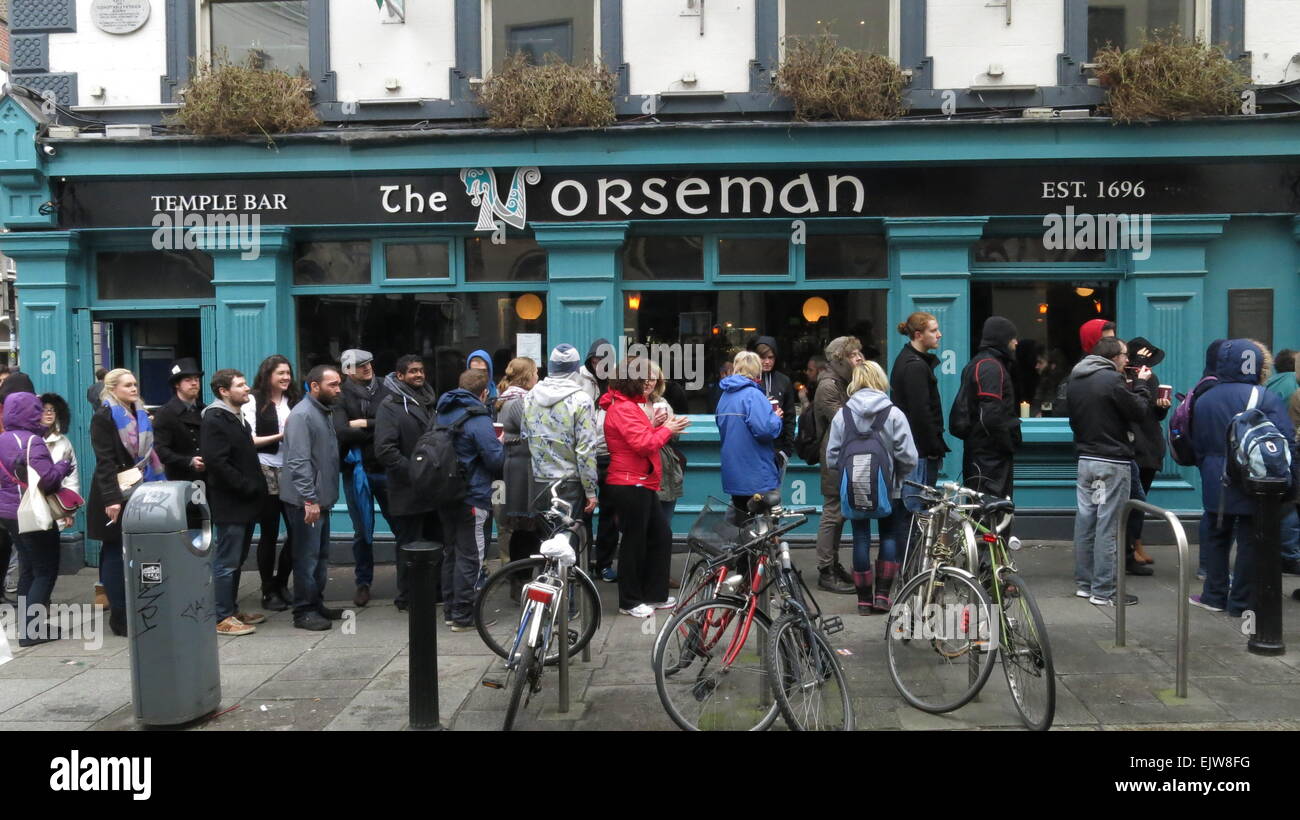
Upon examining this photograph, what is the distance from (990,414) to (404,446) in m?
4.42

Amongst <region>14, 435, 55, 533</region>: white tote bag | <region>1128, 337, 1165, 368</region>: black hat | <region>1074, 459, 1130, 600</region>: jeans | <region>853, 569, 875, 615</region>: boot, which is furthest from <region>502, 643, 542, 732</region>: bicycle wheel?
<region>1128, 337, 1165, 368</region>: black hat

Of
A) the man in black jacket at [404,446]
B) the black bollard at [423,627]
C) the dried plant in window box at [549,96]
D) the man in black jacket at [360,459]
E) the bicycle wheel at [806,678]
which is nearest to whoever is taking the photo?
the bicycle wheel at [806,678]

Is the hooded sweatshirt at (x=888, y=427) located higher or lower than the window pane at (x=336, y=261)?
lower

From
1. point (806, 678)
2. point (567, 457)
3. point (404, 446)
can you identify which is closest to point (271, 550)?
point (404, 446)

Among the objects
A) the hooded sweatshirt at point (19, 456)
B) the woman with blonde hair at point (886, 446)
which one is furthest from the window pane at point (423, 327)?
the woman with blonde hair at point (886, 446)

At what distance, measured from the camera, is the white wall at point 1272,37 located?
961 cm

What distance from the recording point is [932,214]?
972cm

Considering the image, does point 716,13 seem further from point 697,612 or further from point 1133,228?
point 697,612

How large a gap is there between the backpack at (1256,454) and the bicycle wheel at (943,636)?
2184mm

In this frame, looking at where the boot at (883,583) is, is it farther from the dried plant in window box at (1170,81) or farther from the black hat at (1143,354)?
the dried plant in window box at (1170,81)

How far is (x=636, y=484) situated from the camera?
7449 mm

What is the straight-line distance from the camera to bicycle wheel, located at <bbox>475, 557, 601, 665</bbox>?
6289 mm

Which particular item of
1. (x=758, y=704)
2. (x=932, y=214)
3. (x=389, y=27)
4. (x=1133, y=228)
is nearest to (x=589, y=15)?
(x=389, y=27)

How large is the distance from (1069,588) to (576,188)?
564cm
